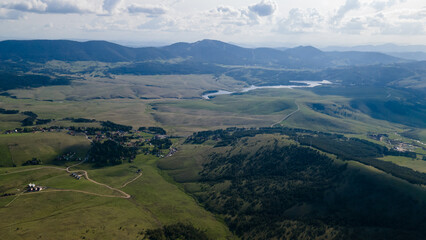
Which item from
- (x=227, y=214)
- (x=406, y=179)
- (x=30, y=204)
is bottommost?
(x=227, y=214)

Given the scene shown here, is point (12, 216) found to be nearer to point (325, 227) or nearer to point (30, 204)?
point (30, 204)

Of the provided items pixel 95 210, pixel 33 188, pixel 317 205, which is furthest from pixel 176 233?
pixel 33 188

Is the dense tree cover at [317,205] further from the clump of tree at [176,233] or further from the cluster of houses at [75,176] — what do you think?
the cluster of houses at [75,176]

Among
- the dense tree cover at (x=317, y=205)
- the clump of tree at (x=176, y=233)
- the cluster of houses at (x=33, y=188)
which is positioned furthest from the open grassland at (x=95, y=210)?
the dense tree cover at (x=317, y=205)

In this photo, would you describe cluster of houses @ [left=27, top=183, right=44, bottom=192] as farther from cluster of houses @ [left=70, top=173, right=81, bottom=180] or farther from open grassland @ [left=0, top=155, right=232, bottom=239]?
cluster of houses @ [left=70, top=173, right=81, bottom=180]

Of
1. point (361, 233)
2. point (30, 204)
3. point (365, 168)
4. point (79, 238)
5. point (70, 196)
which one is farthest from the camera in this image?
point (365, 168)

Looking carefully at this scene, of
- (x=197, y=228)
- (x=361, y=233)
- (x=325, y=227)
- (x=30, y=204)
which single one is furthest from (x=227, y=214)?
(x=30, y=204)

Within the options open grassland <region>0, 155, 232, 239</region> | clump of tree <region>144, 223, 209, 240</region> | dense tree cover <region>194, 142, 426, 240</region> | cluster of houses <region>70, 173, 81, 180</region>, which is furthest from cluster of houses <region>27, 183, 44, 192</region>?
dense tree cover <region>194, 142, 426, 240</region>
